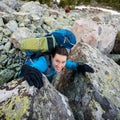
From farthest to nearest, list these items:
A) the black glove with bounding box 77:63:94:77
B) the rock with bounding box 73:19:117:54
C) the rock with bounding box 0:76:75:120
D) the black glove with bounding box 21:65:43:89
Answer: the rock with bounding box 73:19:117:54 < the black glove with bounding box 77:63:94:77 < the black glove with bounding box 21:65:43:89 < the rock with bounding box 0:76:75:120

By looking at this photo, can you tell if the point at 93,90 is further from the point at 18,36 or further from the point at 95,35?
the point at 95,35

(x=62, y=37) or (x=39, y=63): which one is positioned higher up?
(x=62, y=37)

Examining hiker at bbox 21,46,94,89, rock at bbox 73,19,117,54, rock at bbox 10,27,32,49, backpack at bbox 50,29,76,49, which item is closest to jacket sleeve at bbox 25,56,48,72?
hiker at bbox 21,46,94,89

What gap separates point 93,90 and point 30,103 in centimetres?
170

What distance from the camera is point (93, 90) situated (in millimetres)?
6020

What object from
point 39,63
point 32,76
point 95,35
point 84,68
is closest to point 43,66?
point 39,63

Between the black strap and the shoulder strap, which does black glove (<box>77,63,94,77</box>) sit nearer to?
the shoulder strap

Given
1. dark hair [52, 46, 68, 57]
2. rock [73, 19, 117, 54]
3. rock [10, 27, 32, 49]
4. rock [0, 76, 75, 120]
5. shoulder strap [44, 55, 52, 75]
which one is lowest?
rock [73, 19, 117, 54]

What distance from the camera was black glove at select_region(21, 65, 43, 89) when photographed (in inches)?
189

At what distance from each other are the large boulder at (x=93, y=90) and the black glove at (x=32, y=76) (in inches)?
55.1

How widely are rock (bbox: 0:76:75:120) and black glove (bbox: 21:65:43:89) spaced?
0.09m

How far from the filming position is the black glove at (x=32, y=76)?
4.80 metres

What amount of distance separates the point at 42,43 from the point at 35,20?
547 cm

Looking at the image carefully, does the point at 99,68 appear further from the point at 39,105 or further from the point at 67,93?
the point at 39,105
